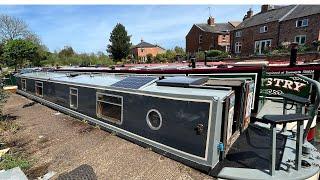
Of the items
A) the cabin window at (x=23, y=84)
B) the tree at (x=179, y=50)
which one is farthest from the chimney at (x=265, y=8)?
the cabin window at (x=23, y=84)

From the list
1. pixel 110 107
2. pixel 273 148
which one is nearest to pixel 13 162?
pixel 110 107

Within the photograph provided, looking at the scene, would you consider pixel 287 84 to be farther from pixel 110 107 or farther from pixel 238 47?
pixel 238 47

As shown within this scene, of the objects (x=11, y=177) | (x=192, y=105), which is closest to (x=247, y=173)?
(x=192, y=105)

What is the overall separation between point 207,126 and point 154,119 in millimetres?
1350

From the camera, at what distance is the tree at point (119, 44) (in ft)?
154

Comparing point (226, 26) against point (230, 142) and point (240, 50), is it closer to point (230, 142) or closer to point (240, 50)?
point (240, 50)

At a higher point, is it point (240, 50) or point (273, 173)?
point (240, 50)

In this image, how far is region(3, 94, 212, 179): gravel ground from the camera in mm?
4625

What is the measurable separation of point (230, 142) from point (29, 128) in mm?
6170

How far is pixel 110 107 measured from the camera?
6523 millimetres

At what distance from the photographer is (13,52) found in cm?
2442

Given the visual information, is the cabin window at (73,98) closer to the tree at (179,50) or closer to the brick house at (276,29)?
the brick house at (276,29)

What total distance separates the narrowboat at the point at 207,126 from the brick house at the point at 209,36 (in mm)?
34508

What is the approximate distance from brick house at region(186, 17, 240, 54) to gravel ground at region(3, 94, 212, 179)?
1355 inches
